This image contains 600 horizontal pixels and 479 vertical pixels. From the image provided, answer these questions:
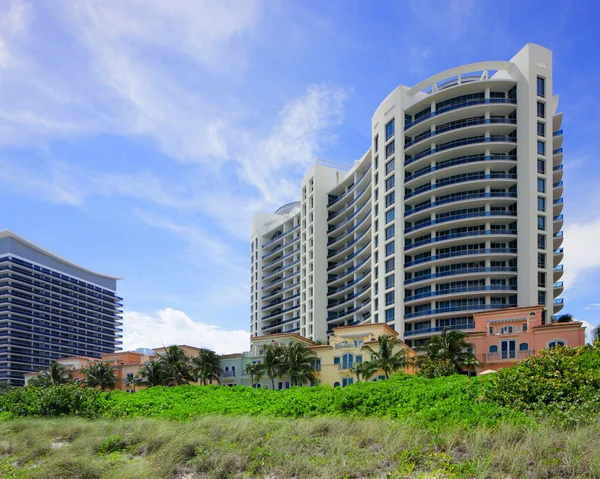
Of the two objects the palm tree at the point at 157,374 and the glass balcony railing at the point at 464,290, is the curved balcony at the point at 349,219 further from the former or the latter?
the palm tree at the point at 157,374

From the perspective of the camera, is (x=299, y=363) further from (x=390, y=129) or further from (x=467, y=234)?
(x=390, y=129)

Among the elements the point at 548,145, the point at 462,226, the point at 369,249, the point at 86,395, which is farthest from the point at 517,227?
the point at 86,395

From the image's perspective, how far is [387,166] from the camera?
8312 centimetres

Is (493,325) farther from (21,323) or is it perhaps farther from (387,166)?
(21,323)

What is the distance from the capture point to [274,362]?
5841 cm

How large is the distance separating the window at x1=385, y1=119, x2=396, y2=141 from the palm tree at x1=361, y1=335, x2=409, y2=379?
136ft

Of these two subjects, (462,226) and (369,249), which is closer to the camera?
(462,226)

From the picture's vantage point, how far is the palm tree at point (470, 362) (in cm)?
4922

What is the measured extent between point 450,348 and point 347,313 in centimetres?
4691

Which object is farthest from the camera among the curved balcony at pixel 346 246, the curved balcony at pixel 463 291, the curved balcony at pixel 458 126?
the curved balcony at pixel 346 246

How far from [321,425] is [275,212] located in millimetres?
118989

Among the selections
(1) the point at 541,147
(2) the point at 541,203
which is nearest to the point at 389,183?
(2) the point at 541,203

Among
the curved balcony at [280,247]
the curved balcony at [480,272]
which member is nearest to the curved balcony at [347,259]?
the curved balcony at [280,247]

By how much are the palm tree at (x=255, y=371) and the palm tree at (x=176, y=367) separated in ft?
22.3
